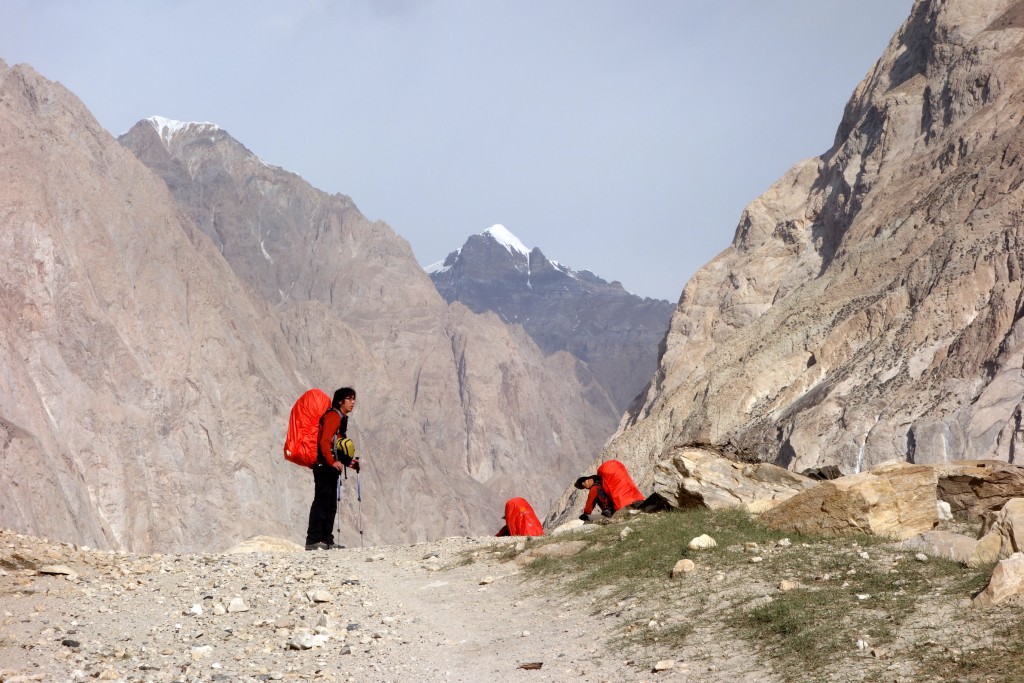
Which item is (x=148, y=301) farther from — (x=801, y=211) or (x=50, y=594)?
(x=50, y=594)

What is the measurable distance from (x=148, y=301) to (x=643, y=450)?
92.7 metres

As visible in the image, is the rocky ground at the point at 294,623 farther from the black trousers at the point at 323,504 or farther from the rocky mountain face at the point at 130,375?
the rocky mountain face at the point at 130,375

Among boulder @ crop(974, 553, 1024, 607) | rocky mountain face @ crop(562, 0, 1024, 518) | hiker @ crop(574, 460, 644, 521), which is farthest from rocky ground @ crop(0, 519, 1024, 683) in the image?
rocky mountain face @ crop(562, 0, 1024, 518)

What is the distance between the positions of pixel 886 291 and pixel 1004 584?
42.1 meters

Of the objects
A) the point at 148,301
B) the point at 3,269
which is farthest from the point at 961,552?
the point at 148,301

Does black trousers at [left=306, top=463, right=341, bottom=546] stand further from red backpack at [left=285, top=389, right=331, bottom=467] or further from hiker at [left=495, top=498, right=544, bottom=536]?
hiker at [left=495, top=498, right=544, bottom=536]

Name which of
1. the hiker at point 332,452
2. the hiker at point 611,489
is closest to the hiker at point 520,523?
the hiker at point 611,489

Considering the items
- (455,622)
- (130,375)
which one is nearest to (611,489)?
(455,622)

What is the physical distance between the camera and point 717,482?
14.1 m

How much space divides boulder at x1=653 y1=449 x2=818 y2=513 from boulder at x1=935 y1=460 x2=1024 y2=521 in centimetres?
176

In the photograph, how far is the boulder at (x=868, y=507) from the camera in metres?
11.2

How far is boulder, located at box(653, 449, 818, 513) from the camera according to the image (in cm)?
1388

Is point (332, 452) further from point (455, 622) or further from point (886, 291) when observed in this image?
point (886, 291)

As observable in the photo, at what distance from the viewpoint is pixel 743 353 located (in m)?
54.2
